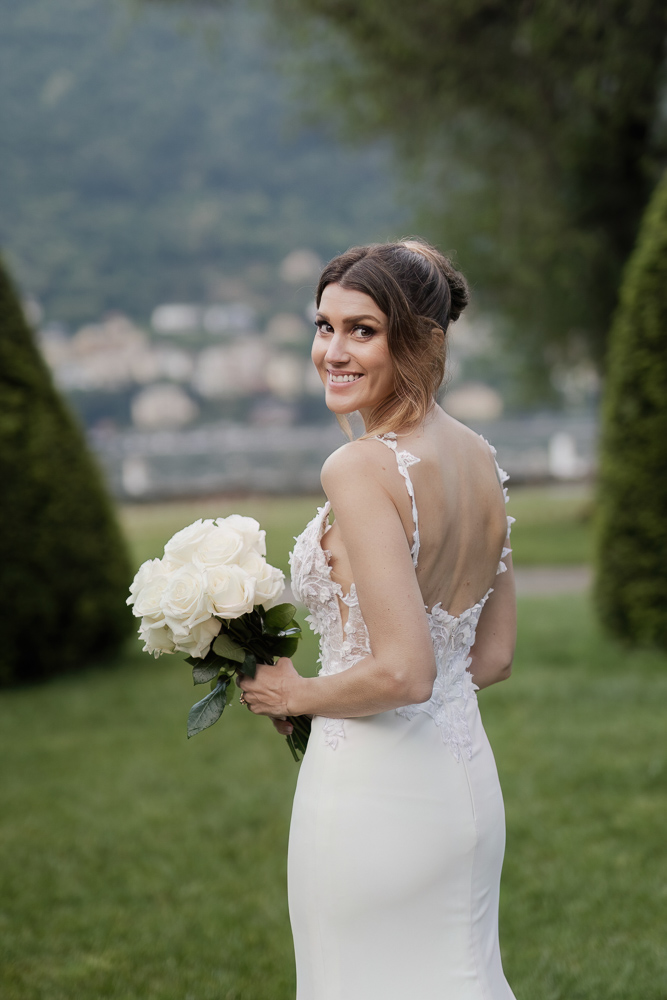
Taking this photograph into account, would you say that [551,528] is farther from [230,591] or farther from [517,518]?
[230,591]

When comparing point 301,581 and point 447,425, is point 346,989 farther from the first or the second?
point 447,425

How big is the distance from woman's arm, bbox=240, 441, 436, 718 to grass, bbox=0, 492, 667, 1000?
2.18 meters

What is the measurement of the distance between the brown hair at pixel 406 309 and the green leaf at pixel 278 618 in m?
0.45

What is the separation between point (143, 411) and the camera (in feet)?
143

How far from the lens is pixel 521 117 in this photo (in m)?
12.2

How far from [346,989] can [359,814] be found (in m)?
0.38

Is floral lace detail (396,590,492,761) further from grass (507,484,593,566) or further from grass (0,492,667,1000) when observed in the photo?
grass (507,484,593,566)

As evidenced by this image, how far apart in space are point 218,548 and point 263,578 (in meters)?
0.12

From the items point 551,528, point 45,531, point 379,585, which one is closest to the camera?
point 379,585

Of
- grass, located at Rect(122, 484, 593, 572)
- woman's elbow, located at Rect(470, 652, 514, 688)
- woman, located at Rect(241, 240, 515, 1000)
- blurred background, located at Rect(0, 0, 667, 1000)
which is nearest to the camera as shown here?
woman, located at Rect(241, 240, 515, 1000)

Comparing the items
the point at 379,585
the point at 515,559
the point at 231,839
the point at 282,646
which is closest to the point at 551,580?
the point at 515,559

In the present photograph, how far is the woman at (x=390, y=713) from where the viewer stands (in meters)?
2.00

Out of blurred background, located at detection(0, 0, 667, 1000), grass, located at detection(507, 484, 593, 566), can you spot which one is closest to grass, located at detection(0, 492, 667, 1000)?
blurred background, located at detection(0, 0, 667, 1000)

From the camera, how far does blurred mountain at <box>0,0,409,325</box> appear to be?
4425 centimetres
